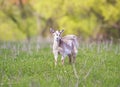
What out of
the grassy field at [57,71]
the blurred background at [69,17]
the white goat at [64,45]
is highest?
the blurred background at [69,17]

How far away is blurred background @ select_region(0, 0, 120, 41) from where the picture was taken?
121 feet

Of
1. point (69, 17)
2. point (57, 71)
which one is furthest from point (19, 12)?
point (57, 71)

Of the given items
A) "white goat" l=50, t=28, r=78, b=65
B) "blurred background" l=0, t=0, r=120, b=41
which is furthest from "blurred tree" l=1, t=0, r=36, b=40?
"white goat" l=50, t=28, r=78, b=65

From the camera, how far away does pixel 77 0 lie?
36.7m

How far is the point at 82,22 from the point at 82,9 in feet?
6.53

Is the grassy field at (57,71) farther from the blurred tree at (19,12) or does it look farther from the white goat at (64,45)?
the blurred tree at (19,12)

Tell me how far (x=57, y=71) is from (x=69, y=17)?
85.6ft

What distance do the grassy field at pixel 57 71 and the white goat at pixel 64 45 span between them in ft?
1.30

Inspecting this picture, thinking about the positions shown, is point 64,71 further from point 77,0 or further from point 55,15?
point 55,15

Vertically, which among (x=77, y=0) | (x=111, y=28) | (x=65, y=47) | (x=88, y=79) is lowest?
(x=88, y=79)

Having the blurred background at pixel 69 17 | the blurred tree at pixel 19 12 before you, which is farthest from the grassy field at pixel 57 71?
the blurred tree at pixel 19 12

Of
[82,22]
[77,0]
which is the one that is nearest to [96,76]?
[77,0]

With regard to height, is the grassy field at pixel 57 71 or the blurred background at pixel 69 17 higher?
the blurred background at pixel 69 17

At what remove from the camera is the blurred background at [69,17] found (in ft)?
121
